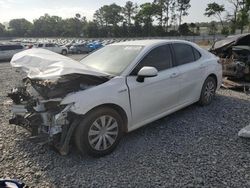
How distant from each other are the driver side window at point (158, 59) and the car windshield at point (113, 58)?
0.17 m

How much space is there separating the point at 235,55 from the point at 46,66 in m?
6.48

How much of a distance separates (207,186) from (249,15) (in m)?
45.7

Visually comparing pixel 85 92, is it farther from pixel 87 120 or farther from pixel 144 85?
pixel 144 85

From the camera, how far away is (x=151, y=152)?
3934mm

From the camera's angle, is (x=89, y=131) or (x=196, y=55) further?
(x=196, y=55)

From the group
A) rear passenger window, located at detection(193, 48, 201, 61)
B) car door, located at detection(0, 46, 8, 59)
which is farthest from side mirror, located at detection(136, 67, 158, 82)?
car door, located at detection(0, 46, 8, 59)

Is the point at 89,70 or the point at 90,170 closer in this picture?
the point at 90,170

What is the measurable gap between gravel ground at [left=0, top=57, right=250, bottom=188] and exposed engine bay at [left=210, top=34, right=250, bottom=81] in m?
3.39

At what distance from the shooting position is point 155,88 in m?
4.37

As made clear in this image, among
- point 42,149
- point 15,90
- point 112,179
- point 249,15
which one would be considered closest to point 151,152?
point 112,179

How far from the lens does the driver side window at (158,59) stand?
14.2ft

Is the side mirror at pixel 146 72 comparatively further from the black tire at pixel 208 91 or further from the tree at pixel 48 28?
the tree at pixel 48 28

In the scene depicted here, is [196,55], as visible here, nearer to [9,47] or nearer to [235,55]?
[235,55]

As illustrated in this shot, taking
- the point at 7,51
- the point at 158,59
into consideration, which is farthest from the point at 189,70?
the point at 7,51
